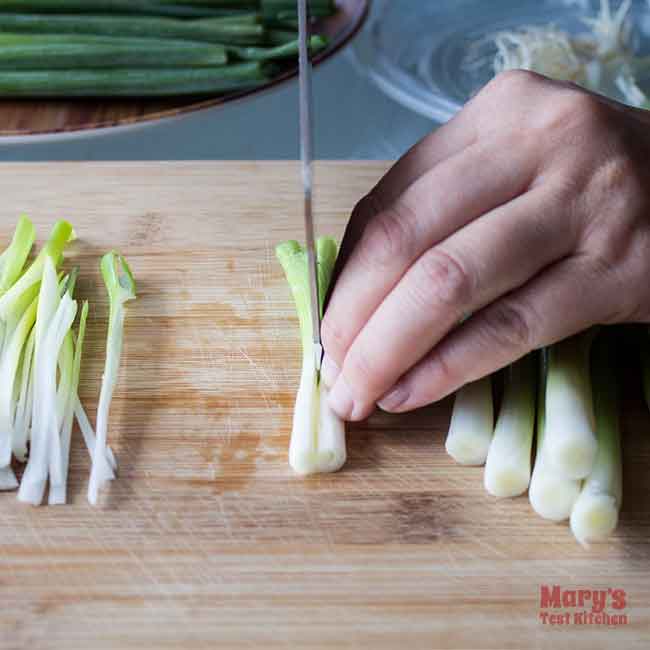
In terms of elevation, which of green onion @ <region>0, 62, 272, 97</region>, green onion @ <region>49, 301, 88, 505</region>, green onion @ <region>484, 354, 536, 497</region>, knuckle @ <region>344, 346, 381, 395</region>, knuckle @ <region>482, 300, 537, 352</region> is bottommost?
green onion @ <region>0, 62, 272, 97</region>

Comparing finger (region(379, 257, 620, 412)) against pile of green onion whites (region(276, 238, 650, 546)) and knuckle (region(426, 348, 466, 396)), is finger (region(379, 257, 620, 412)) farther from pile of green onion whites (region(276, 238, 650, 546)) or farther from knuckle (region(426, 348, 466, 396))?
pile of green onion whites (region(276, 238, 650, 546))

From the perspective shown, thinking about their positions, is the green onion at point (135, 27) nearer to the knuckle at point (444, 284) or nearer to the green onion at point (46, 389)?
the green onion at point (46, 389)

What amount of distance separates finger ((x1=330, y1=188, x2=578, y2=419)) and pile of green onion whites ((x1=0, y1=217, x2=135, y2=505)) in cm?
44

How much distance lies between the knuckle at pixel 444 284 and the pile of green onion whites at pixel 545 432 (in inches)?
8.5

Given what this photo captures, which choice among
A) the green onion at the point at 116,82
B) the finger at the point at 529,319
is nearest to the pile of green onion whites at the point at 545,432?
the finger at the point at 529,319

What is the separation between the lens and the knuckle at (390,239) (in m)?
1.27

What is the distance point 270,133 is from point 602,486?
1.48 meters

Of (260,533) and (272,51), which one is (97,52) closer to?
(272,51)

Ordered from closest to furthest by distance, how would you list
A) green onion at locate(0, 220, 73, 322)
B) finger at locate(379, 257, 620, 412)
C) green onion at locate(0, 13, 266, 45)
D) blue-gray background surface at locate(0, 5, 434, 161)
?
finger at locate(379, 257, 620, 412) → green onion at locate(0, 220, 73, 322) → blue-gray background surface at locate(0, 5, 434, 161) → green onion at locate(0, 13, 266, 45)

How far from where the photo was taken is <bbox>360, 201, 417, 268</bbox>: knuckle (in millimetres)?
1268

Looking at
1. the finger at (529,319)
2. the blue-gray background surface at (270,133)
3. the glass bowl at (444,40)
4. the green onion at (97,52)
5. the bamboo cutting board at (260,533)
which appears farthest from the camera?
the green onion at (97,52)

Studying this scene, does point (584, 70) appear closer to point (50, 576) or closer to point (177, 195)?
point (177, 195)

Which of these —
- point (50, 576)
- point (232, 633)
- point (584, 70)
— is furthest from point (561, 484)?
point (584, 70)

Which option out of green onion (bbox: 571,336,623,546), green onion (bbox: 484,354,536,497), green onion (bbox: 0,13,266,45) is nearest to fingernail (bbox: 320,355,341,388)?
green onion (bbox: 484,354,536,497)
